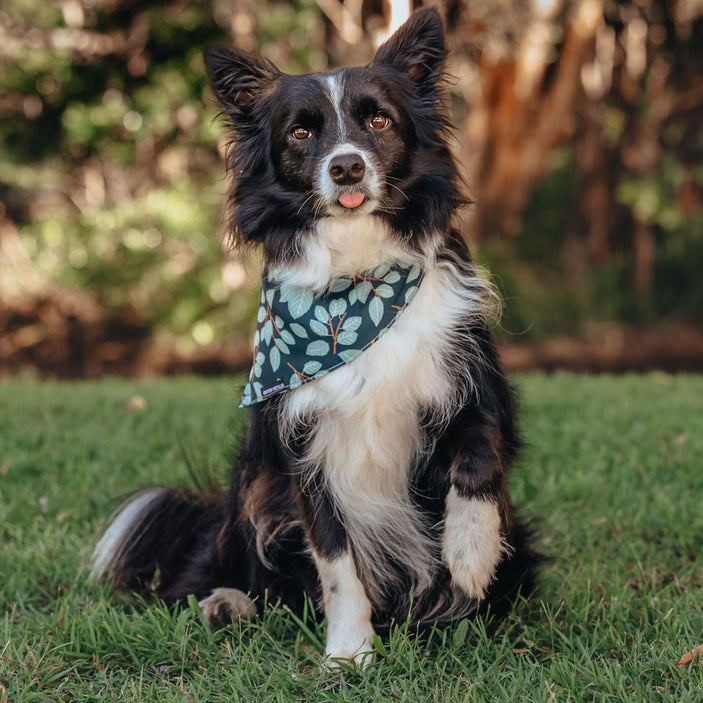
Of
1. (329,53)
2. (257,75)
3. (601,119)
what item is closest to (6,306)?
(329,53)

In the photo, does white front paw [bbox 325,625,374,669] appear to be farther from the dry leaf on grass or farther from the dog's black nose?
the dog's black nose

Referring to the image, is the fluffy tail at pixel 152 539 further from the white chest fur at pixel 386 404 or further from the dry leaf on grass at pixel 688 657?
the dry leaf on grass at pixel 688 657

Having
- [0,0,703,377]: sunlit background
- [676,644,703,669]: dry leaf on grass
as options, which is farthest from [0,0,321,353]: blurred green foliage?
[676,644,703,669]: dry leaf on grass

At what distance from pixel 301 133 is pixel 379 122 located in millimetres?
265

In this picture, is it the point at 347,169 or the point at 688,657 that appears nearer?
the point at 688,657

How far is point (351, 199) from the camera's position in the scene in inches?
105

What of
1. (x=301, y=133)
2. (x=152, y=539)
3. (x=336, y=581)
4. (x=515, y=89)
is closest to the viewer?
(x=336, y=581)

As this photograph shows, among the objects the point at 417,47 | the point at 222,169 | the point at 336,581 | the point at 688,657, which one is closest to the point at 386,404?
the point at 336,581

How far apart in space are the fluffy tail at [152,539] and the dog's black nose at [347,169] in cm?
144

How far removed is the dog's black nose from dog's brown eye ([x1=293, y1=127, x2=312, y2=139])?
0.71 feet

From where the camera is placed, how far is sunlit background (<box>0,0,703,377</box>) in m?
9.90

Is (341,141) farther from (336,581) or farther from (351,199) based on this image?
(336,581)

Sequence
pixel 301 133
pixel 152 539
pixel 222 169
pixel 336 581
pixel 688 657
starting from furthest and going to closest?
1. pixel 222 169
2. pixel 152 539
3. pixel 301 133
4. pixel 336 581
5. pixel 688 657

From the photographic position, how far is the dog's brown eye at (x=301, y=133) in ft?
9.22
